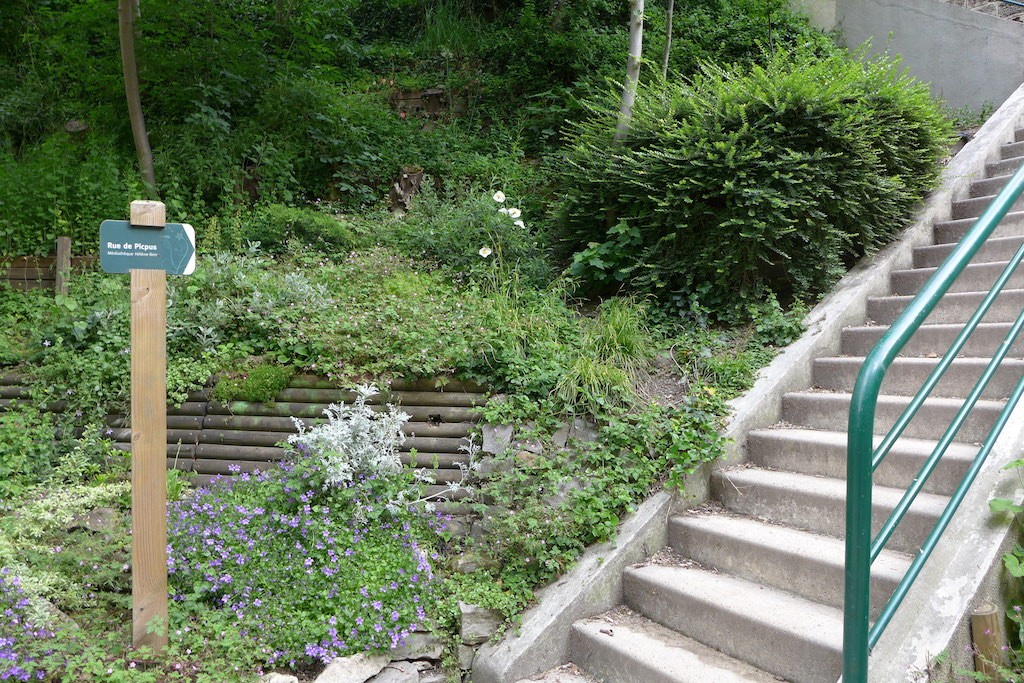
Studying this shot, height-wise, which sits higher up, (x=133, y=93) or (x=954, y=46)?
(x=954, y=46)

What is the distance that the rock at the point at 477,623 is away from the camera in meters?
3.54

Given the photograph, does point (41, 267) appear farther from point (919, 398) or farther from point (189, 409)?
point (919, 398)

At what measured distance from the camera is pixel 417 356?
461 cm

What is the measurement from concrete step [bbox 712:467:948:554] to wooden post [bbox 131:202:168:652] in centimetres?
282

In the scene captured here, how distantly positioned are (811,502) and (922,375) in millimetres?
1103

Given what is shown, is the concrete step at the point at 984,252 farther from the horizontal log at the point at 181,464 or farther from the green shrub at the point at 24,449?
the green shrub at the point at 24,449

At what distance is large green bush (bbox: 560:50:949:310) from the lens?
4840 mm

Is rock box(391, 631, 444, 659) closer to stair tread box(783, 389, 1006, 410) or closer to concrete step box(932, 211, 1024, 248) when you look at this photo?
stair tread box(783, 389, 1006, 410)

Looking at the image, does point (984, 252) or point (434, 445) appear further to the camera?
point (984, 252)

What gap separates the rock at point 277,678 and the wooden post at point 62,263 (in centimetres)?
479

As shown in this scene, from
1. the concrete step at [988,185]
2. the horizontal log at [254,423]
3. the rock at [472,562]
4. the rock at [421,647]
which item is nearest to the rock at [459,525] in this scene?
the rock at [472,562]

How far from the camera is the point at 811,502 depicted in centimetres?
347

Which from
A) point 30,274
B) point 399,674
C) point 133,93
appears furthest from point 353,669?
point 133,93

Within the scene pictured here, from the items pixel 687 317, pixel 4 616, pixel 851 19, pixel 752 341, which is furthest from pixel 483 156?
pixel 4 616
